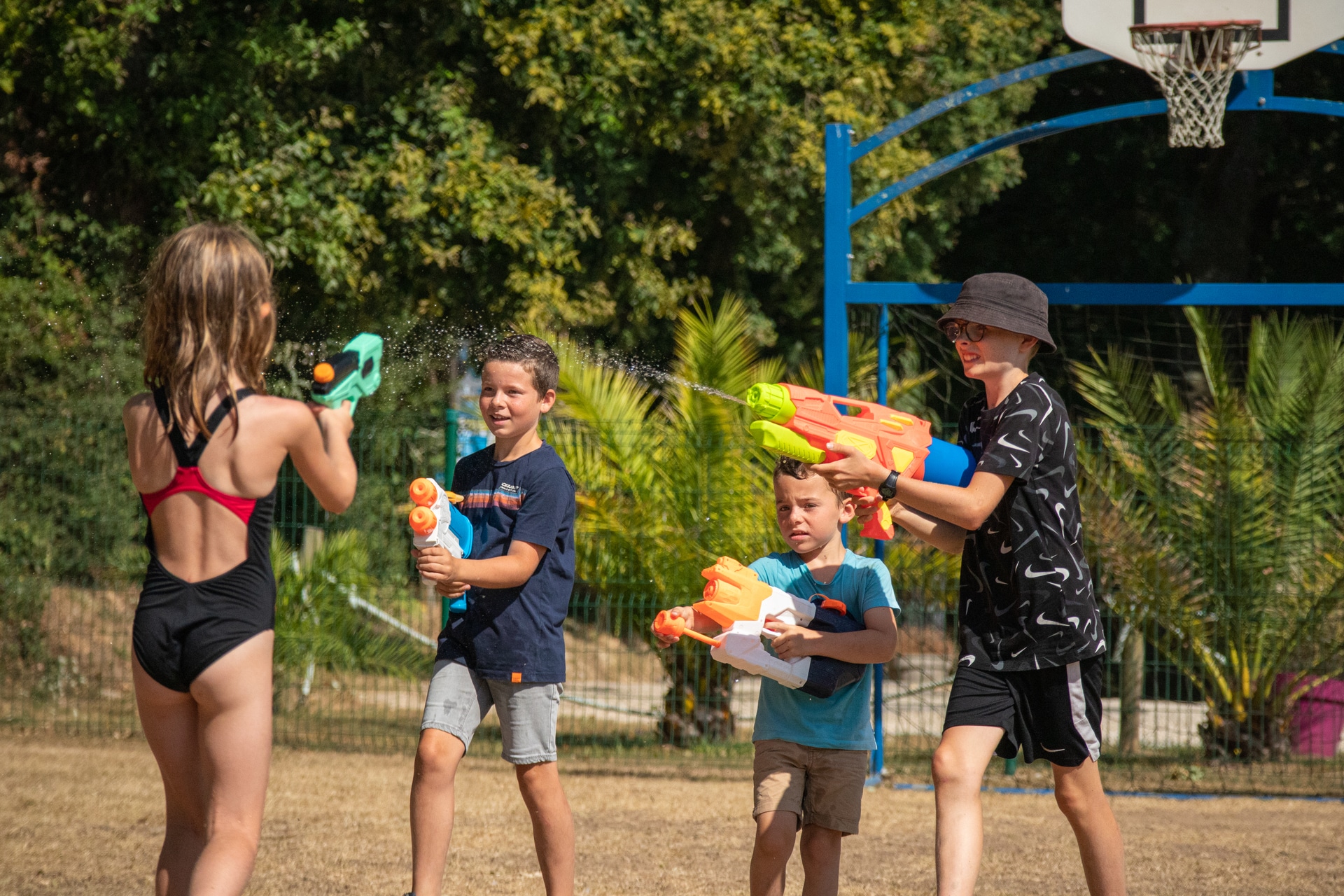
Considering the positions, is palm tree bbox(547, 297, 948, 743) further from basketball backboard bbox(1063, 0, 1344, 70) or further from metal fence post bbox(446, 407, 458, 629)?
basketball backboard bbox(1063, 0, 1344, 70)

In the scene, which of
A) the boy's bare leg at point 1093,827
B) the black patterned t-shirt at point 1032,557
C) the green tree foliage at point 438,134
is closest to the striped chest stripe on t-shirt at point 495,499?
the black patterned t-shirt at point 1032,557

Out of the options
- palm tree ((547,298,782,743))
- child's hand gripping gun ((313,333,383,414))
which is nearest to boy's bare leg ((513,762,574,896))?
child's hand gripping gun ((313,333,383,414))

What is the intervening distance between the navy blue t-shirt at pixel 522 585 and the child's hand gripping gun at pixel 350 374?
0.92 metres

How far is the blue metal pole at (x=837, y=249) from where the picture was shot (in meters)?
6.64

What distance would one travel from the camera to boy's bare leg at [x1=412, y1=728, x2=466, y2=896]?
3.58m

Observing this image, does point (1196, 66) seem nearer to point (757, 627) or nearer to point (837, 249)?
point (837, 249)

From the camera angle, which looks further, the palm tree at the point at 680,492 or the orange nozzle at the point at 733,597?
Answer: the palm tree at the point at 680,492

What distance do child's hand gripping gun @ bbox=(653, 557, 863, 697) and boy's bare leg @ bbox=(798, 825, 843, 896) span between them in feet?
1.25

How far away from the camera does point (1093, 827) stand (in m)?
3.46

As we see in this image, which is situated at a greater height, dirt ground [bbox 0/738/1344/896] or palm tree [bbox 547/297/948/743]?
palm tree [bbox 547/297/948/743]

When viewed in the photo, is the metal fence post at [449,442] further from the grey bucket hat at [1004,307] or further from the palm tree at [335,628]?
the grey bucket hat at [1004,307]

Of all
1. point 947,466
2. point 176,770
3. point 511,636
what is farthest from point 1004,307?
point 176,770

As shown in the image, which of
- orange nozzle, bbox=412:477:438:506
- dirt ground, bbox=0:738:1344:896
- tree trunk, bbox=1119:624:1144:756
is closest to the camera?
orange nozzle, bbox=412:477:438:506

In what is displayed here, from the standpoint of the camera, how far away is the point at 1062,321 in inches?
599
